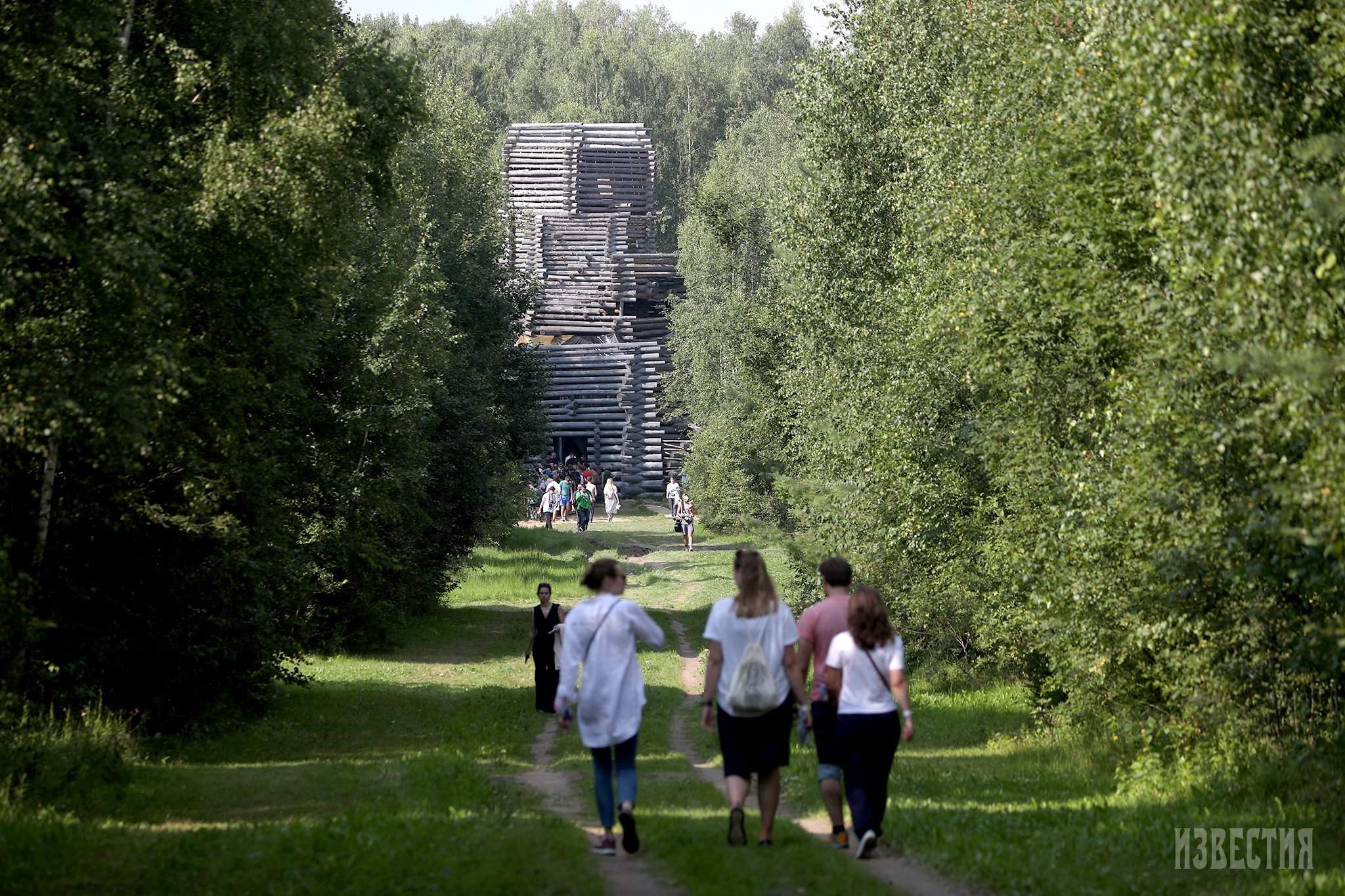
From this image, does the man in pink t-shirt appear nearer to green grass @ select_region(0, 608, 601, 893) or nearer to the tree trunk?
green grass @ select_region(0, 608, 601, 893)

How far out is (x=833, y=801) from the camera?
9.80m

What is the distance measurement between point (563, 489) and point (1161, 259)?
41.7 meters

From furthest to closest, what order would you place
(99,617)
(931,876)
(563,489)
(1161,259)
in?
(563,489) → (99,617) → (1161,259) → (931,876)

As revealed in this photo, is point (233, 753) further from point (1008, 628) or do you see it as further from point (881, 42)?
point (881, 42)

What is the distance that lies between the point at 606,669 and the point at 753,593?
3.62 ft

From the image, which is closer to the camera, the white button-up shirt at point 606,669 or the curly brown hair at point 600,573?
the white button-up shirt at point 606,669

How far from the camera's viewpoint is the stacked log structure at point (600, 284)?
59969 millimetres

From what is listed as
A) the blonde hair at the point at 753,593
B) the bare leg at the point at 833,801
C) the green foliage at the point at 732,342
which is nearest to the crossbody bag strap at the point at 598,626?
the blonde hair at the point at 753,593

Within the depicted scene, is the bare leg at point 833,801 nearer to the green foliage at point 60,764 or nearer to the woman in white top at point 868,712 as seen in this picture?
the woman in white top at point 868,712

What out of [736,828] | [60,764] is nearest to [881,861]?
[736,828]

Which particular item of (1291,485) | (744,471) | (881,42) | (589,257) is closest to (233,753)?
(1291,485)

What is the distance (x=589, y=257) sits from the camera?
65.8m

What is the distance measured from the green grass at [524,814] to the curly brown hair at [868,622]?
4.66 ft

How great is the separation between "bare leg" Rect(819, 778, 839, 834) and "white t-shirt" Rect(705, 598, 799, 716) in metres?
0.82
